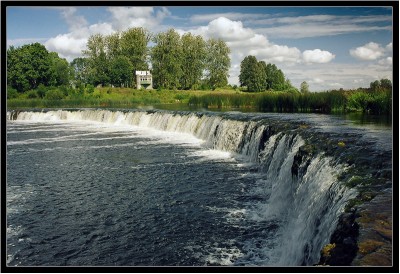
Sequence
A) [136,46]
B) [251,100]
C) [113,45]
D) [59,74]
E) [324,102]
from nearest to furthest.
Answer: [324,102] → [251,100] → [59,74] → [136,46] → [113,45]

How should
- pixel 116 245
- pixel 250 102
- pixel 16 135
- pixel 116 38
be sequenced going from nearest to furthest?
1. pixel 116 245
2. pixel 16 135
3. pixel 250 102
4. pixel 116 38

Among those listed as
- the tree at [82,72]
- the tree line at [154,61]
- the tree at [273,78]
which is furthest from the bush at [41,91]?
the tree at [273,78]

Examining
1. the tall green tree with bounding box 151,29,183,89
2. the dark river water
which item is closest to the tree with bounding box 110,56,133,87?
the tall green tree with bounding box 151,29,183,89

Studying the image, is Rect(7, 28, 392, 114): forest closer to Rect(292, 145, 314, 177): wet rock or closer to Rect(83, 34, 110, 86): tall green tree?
Rect(83, 34, 110, 86): tall green tree

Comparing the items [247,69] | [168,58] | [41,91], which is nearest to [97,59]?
[168,58]

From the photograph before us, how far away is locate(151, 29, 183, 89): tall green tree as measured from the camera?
6612 centimetres

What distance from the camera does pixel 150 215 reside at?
8680 mm

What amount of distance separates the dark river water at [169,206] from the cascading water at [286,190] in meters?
0.03

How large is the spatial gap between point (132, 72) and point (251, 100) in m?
44.7

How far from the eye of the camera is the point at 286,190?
32.3ft

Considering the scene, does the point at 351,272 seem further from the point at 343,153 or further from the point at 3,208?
the point at 343,153

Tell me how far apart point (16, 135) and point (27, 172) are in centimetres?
1187

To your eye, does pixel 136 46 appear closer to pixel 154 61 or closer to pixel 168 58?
pixel 154 61

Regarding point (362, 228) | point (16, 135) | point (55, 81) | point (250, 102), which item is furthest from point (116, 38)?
point (362, 228)
